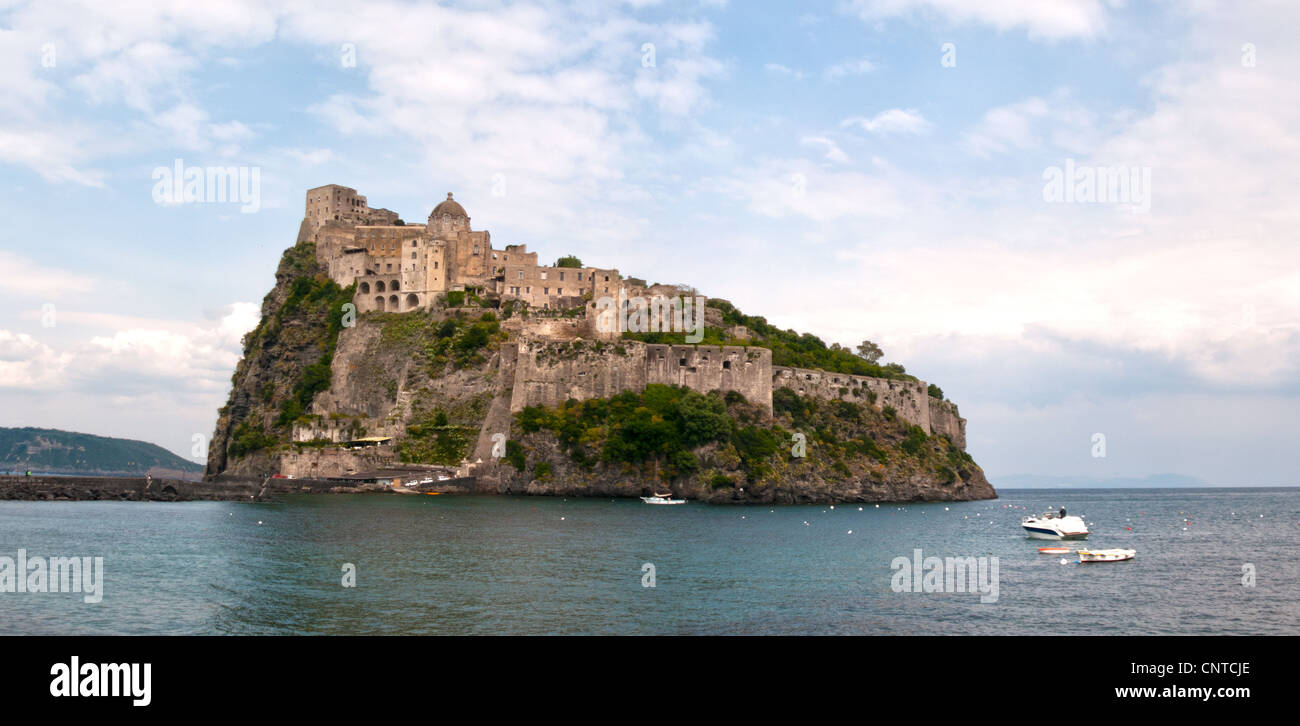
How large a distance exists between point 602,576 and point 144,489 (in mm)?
50898

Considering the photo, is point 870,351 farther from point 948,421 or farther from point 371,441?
point 371,441

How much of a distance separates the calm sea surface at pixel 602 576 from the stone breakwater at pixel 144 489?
1301cm

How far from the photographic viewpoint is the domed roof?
7875 cm

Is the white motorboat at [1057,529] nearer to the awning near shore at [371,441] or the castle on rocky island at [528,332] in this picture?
the castle on rocky island at [528,332]

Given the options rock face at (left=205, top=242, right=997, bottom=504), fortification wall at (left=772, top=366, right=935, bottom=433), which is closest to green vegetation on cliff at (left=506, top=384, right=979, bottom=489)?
rock face at (left=205, top=242, right=997, bottom=504)

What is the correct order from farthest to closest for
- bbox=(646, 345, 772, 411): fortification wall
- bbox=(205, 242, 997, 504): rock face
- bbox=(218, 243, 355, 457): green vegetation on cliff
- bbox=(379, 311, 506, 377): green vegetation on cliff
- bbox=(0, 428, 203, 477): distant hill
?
bbox=(0, 428, 203, 477): distant hill, bbox=(218, 243, 355, 457): green vegetation on cliff, bbox=(379, 311, 506, 377): green vegetation on cliff, bbox=(646, 345, 772, 411): fortification wall, bbox=(205, 242, 997, 504): rock face

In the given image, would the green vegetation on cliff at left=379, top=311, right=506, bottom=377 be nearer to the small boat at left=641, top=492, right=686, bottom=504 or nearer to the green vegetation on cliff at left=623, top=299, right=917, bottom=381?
the green vegetation on cliff at left=623, top=299, right=917, bottom=381

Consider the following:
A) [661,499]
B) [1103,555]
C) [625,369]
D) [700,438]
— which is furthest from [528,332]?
[1103,555]

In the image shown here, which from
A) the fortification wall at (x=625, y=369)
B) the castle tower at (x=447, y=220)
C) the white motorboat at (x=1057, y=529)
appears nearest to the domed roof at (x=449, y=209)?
the castle tower at (x=447, y=220)

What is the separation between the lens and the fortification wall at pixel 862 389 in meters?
68.8

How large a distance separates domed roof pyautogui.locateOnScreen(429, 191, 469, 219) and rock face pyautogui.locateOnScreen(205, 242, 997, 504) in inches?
379

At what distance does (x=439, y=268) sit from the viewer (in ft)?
247
